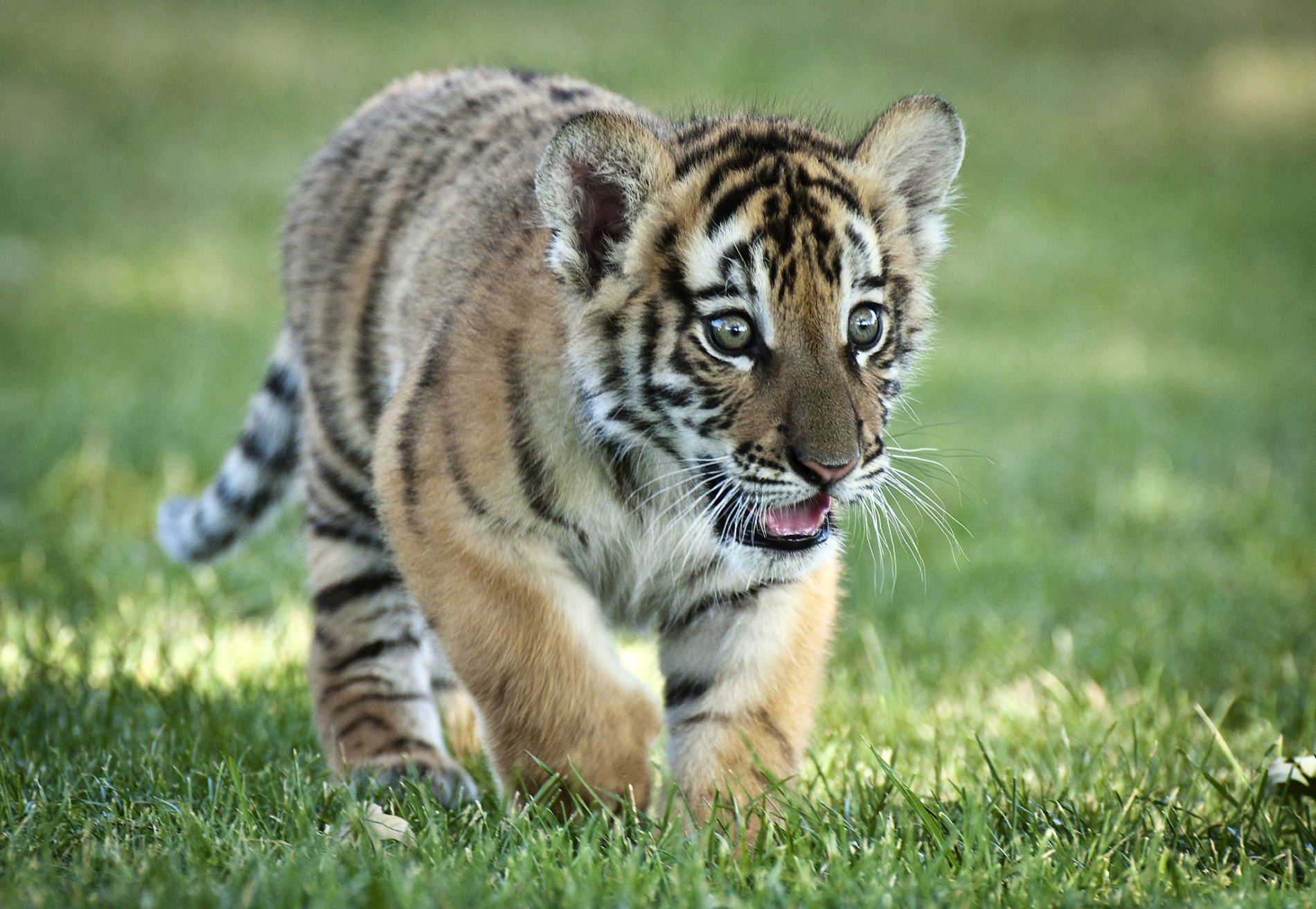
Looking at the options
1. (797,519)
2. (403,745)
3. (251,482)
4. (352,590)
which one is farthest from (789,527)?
(251,482)

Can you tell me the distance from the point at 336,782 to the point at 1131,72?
16.7 m

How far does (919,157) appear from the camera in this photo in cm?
311

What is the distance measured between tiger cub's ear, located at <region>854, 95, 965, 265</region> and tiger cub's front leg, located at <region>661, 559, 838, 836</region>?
0.82 metres

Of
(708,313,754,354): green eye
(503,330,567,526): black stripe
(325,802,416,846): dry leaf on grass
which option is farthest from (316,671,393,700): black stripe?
(708,313,754,354): green eye

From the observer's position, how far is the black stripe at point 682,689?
303cm

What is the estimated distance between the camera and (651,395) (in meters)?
2.81

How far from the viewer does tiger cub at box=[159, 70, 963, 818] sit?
8.86 ft

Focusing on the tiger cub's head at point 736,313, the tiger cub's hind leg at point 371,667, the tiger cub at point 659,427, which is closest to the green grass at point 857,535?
the tiger cub's hind leg at point 371,667

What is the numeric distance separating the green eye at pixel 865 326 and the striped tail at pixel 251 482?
209cm

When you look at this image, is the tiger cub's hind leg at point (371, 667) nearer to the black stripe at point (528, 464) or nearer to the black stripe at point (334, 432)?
the black stripe at point (334, 432)

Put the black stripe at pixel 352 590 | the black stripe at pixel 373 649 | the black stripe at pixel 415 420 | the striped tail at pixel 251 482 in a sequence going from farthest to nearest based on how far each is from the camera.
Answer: the striped tail at pixel 251 482, the black stripe at pixel 352 590, the black stripe at pixel 373 649, the black stripe at pixel 415 420

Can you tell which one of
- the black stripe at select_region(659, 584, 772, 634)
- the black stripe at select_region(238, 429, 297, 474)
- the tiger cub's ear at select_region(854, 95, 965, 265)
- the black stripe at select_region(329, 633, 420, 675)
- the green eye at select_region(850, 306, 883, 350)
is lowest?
the black stripe at select_region(329, 633, 420, 675)

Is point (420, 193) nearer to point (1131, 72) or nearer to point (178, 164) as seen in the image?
point (178, 164)

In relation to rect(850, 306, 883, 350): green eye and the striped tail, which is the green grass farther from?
rect(850, 306, 883, 350): green eye
